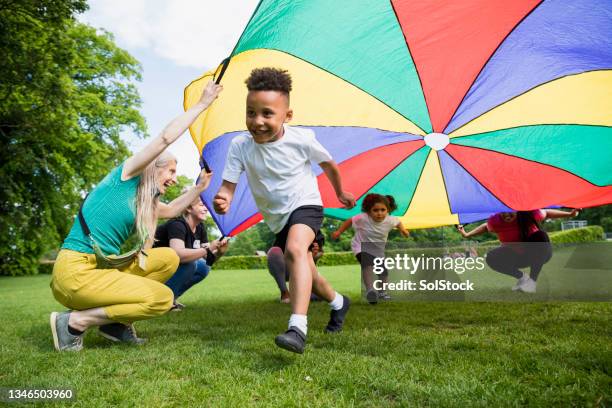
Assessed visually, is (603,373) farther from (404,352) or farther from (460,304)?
(460,304)

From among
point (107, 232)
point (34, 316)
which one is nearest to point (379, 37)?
point (107, 232)

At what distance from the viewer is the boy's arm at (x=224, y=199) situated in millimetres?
2569

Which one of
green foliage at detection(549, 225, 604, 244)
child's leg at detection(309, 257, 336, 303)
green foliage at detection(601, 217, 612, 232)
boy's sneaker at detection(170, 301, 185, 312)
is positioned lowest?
boy's sneaker at detection(170, 301, 185, 312)

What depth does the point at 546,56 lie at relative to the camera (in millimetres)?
4188

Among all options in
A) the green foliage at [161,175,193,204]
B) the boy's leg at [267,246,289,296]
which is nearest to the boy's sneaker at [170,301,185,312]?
the boy's leg at [267,246,289,296]

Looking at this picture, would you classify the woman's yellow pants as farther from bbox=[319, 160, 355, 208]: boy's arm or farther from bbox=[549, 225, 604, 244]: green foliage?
bbox=[549, 225, 604, 244]: green foliage

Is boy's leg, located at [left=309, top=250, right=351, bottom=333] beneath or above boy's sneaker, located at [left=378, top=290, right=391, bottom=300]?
beneath

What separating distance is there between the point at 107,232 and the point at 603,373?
259 centimetres

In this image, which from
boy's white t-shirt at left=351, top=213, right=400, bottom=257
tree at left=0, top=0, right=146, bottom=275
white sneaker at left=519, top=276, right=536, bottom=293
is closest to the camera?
white sneaker at left=519, top=276, right=536, bottom=293

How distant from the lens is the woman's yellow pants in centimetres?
269

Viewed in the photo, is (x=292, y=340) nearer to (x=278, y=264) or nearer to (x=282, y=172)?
(x=282, y=172)

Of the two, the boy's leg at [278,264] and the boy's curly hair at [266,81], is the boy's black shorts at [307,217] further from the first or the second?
the boy's leg at [278,264]

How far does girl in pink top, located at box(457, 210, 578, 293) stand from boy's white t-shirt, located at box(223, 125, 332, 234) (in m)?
3.68

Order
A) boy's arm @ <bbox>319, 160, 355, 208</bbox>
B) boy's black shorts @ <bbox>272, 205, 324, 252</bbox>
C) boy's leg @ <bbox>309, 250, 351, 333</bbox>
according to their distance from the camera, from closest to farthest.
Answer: boy's black shorts @ <bbox>272, 205, 324, 252</bbox> < boy's arm @ <bbox>319, 160, 355, 208</bbox> < boy's leg @ <bbox>309, 250, 351, 333</bbox>
